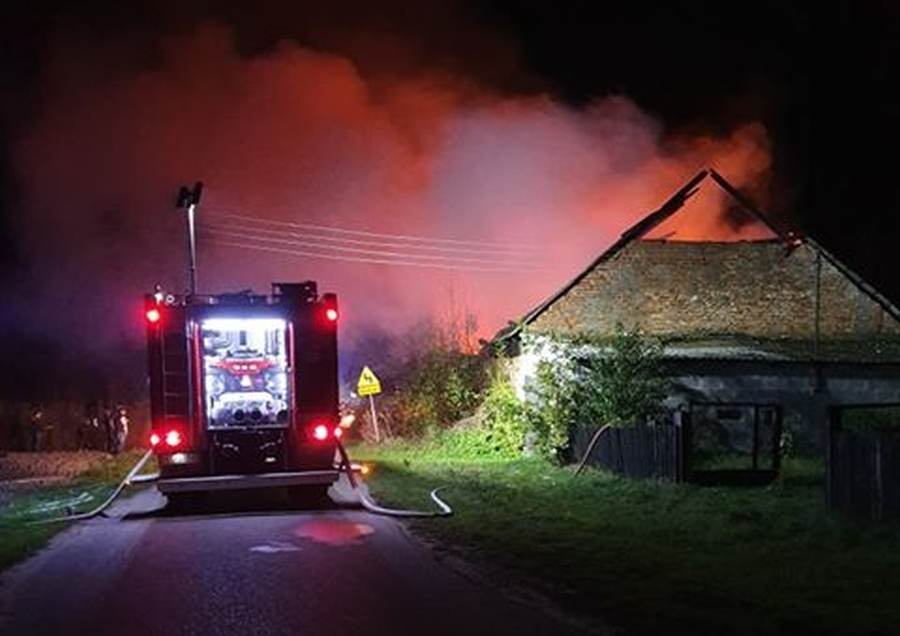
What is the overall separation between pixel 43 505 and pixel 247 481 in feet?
12.3

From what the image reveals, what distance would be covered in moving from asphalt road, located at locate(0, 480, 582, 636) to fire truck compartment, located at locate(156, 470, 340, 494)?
1.10 m

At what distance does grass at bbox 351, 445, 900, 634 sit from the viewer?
8.39 m

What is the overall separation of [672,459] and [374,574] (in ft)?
25.2

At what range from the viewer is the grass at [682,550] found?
839 cm

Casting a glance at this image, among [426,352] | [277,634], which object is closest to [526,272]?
[426,352]

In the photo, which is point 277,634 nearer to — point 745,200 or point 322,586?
point 322,586

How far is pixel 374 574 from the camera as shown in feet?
33.6

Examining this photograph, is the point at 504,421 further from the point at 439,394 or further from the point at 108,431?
the point at 108,431

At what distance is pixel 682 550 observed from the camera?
1126 centimetres

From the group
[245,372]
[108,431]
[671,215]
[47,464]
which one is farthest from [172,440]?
[671,215]

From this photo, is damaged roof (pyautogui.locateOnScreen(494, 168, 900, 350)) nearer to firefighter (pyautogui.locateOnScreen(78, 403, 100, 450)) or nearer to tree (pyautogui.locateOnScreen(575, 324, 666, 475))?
tree (pyautogui.locateOnScreen(575, 324, 666, 475))

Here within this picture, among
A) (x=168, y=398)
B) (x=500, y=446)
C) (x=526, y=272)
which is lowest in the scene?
(x=500, y=446)

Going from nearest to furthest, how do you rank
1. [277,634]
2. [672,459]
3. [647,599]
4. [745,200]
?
1. [277,634]
2. [647,599]
3. [672,459]
4. [745,200]

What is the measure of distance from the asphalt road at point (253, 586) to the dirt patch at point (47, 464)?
9.63 metres
